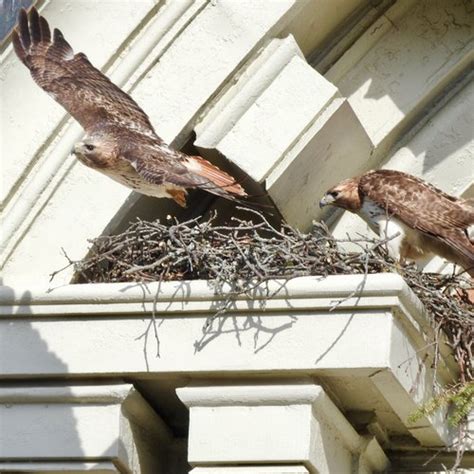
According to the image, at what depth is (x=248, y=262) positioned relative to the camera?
8.00 m

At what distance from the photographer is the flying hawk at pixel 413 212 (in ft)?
29.4

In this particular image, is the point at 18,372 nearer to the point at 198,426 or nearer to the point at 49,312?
the point at 49,312

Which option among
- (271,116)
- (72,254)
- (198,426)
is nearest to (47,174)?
(72,254)

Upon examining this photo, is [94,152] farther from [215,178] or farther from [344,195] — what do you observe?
[344,195]

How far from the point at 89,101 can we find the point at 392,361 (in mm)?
2144

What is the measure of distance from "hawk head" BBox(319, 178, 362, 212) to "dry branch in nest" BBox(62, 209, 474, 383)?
342 millimetres

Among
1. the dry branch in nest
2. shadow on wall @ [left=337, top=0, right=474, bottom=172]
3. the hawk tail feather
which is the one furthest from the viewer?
shadow on wall @ [left=337, top=0, right=474, bottom=172]

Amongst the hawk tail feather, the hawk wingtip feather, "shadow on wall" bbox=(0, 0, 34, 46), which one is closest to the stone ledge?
the hawk tail feather

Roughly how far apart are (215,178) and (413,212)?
98 centimetres

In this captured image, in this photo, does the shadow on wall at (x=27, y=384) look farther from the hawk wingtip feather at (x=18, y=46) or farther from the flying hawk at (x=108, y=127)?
the hawk wingtip feather at (x=18, y=46)

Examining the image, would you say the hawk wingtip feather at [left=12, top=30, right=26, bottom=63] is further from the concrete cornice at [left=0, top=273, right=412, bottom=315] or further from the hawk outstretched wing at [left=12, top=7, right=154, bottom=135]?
the concrete cornice at [left=0, top=273, right=412, bottom=315]

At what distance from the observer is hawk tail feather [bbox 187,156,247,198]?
27.9 ft

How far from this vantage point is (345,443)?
804cm

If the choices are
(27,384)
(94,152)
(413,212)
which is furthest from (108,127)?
(27,384)
